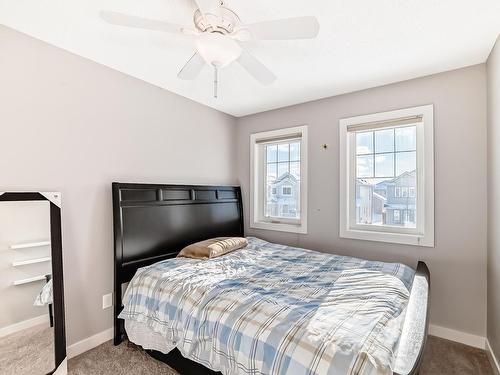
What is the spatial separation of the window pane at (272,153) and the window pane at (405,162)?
4.77ft

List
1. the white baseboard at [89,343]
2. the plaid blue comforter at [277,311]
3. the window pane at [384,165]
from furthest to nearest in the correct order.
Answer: the window pane at [384,165], the white baseboard at [89,343], the plaid blue comforter at [277,311]

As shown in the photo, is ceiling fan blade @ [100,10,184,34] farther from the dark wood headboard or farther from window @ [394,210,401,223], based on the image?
window @ [394,210,401,223]

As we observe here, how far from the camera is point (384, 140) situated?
2.71 meters

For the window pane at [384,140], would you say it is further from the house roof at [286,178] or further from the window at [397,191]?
the house roof at [286,178]

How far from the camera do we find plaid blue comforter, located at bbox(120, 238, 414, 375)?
115cm

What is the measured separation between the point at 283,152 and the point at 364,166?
104cm

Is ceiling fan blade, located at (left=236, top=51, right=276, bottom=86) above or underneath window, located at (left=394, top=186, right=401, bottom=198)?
above

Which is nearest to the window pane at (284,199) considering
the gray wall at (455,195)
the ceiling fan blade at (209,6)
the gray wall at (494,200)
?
the gray wall at (455,195)

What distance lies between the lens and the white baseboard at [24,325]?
169 centimetres

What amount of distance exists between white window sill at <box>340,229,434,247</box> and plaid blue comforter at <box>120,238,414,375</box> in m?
0.42

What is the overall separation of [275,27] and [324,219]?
2.11 metres

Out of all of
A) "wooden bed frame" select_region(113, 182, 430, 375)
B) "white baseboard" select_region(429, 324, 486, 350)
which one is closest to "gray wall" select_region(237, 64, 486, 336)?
"white baseboard" select_region(429, 324, 486, 350)

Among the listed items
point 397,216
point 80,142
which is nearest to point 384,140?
point 397,216

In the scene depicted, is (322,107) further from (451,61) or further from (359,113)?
(451,61)
